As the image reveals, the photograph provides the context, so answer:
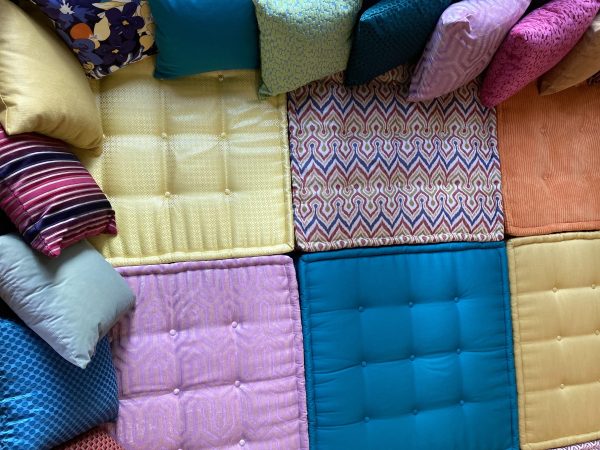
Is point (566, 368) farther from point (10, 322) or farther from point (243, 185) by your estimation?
point (10, 322)

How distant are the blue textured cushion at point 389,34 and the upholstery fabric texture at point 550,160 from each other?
1.61 feet

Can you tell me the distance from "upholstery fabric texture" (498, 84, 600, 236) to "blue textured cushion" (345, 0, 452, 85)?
490mm

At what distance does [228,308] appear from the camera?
1628 millimetres

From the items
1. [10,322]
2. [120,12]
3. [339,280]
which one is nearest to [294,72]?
[120,12]

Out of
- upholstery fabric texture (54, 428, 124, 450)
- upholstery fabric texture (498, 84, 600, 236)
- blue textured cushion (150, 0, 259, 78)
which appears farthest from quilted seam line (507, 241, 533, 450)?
upholstery fabric texture (54, 428, 124, 450)

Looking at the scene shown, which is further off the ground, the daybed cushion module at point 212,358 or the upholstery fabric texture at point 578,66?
the upholstery fabric texture at point 578,66

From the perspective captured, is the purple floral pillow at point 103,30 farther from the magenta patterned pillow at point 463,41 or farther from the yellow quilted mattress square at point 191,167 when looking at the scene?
the magenta patterned pillow at point 463,41

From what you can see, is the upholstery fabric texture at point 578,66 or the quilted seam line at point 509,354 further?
the quilted seam line at point 509,354

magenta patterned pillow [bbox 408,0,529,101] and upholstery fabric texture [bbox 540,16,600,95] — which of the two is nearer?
magenta patterned pillow [bbox 408,0,529,101]

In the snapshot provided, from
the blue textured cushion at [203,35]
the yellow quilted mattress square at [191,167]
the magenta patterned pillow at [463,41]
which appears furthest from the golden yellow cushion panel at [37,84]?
the magenta patterned pillow at [463,41]

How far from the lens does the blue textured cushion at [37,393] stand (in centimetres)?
129

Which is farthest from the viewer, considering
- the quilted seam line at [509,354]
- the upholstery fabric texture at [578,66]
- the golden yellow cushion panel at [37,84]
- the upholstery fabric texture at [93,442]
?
the quilted seam line at [509,354]

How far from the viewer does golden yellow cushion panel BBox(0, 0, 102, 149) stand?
1.28m

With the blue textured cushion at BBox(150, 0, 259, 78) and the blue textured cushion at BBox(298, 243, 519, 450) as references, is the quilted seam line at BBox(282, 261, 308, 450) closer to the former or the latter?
the blue textured cushion at BBox(298, 243, 519, 450)
